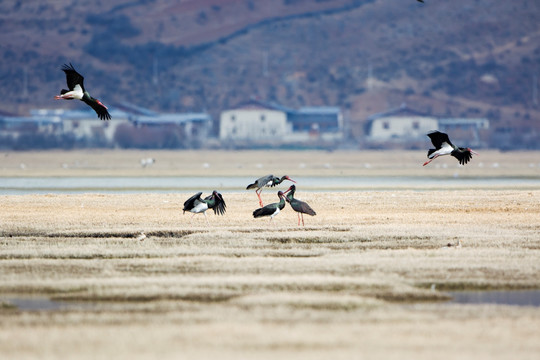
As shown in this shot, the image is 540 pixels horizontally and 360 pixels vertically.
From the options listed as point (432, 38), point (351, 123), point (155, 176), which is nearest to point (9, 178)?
point (155, 176)

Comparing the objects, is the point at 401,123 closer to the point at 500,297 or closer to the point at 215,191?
the point at 215,191

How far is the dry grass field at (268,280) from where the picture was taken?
10.5 m

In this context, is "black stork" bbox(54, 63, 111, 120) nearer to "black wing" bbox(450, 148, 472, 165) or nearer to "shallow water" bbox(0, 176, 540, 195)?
"black wing" bbox(450, 148, 472, 165)

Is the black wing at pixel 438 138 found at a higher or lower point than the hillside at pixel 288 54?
lower

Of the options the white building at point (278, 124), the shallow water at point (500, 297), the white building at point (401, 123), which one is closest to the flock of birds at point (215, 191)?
the shallow water at point (500, 297)

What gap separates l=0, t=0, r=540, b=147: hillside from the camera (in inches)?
5027

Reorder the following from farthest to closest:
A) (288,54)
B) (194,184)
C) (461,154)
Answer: (288,54) < (194,184) < (461,154)

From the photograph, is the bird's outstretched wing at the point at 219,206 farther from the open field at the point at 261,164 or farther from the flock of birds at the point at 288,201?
the open field at the point at 261,164

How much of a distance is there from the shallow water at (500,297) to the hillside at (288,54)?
9657 centimetres

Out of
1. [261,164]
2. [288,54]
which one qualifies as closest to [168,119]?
[288,54]

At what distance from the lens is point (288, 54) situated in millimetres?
142250

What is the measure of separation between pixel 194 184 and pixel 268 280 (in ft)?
98.6

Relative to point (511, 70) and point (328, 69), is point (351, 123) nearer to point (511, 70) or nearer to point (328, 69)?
point (328, 69)

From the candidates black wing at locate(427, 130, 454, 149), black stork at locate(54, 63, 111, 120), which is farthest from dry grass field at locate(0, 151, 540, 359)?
black stork at locate(54, 63, 111, 120)
